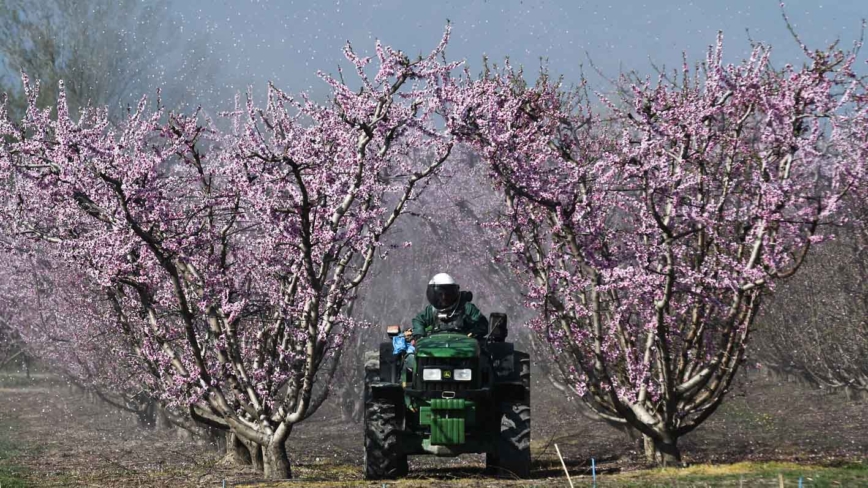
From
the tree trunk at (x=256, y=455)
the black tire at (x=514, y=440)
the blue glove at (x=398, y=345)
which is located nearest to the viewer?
the black tire at (x=514, y=440)

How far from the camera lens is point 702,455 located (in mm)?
16844

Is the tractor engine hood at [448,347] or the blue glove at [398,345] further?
the blue glove at [398,345]

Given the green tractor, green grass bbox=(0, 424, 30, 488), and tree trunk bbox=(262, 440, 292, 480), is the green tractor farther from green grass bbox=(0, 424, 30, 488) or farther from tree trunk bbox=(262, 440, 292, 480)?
green grass bbox=(0, 424, 30, 488)

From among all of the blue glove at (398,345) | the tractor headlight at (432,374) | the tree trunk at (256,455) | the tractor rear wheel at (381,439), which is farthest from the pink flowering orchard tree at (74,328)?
the tractor headlight at (432,374)

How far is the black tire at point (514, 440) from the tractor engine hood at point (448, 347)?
1.08 meters

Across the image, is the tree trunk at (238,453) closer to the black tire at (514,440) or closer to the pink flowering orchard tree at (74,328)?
the pink flowering orchard tree at (74,328)

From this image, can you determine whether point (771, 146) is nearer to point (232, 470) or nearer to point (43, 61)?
point (232, 470)

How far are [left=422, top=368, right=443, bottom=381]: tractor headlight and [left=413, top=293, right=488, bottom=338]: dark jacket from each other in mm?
1036

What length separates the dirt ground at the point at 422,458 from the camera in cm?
1410

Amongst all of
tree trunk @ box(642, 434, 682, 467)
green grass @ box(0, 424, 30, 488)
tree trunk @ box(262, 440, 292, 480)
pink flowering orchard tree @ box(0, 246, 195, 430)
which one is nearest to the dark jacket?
tree trunk @ box(262, 440, 292, 480)

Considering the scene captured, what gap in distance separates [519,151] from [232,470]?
7.00 meters

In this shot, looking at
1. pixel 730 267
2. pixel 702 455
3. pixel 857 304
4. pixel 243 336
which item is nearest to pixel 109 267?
pixel 243 336

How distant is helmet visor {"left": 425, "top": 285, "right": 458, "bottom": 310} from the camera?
12.0 m

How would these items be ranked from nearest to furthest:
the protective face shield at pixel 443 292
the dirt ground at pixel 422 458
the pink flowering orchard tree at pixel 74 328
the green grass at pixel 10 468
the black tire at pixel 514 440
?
the black tire at pixel 514 440
the protective face shield at pixel 443 292
the dirt ground at pixel 422 458
the green grass at pixel 10 468
the pink flowering orchard tree at pixel 74 328
